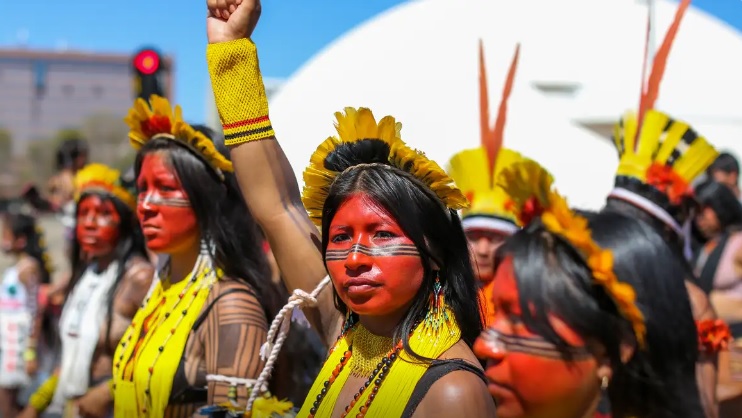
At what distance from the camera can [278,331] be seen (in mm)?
3262

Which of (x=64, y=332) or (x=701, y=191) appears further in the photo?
(x=701, y=191)

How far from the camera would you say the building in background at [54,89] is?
3110 inches

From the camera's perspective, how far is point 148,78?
15.7 ft

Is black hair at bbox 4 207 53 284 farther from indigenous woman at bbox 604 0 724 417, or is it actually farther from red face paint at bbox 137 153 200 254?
indigenous woman at bbox 604 0 724 417

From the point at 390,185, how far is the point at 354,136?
216 millimetres

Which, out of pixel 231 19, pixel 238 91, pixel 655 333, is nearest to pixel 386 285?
pixel 655 333

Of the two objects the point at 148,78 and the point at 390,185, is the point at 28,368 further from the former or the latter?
the point at 390,185

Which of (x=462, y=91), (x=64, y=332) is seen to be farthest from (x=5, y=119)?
(x=64, y=332)

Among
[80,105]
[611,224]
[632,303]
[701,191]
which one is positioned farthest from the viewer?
[80,105]

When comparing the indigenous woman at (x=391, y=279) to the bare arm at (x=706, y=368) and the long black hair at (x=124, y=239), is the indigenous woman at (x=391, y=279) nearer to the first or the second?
the bare arm at (x=706, y=368)

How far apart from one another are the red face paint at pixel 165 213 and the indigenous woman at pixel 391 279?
3.02ft

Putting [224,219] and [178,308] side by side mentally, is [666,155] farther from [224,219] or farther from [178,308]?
[178,308]

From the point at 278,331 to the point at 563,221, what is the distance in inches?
60.6

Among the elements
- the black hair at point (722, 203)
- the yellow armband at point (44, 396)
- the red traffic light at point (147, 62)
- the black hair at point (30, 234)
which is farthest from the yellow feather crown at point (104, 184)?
the black hair at point (722, 203)
